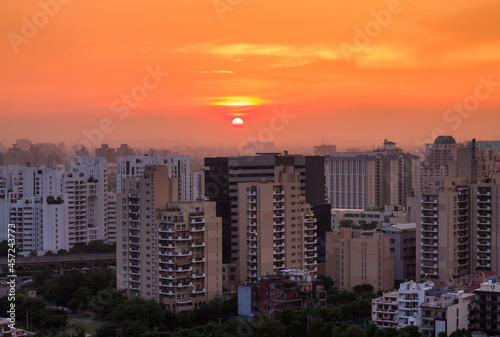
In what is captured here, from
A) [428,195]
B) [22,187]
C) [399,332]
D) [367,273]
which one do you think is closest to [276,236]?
[367,273]

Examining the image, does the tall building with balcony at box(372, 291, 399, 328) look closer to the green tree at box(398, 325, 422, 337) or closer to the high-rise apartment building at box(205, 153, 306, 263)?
the green tree at box(398, 325, 422, 337)

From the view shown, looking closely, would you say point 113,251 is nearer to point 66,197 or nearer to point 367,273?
point 66,197

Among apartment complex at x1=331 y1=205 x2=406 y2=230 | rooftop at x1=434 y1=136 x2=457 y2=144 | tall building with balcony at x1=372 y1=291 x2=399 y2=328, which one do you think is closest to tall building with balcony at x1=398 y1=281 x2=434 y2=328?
tall building with balcony at x1=372 y1=291 x2=399 y2=328

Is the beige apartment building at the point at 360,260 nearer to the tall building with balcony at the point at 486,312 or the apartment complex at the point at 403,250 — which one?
the apartment complex at the point at 403,250

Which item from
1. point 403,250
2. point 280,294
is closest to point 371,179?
point 403,250

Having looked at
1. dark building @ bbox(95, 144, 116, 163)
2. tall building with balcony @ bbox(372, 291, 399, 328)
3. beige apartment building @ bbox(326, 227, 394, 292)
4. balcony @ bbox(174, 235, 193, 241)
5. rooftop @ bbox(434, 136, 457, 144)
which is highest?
rooftop @ bbox(434, 136, 457, 144)
